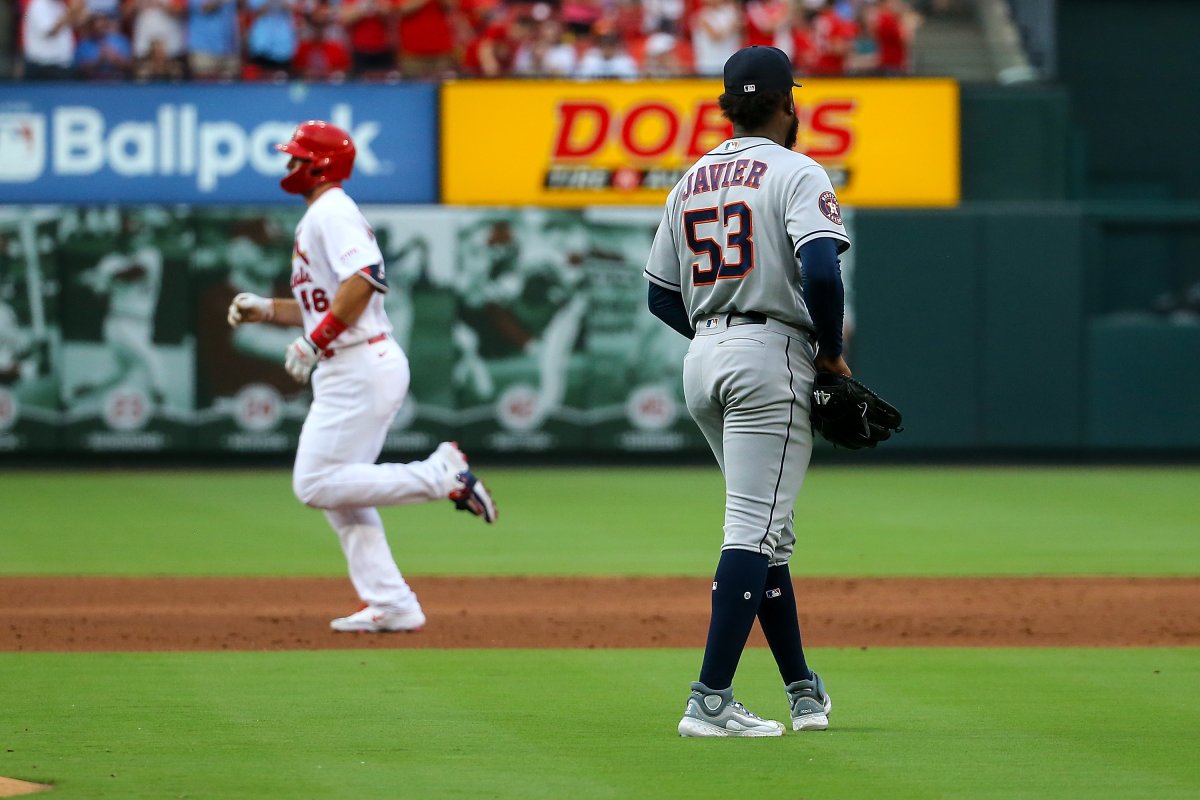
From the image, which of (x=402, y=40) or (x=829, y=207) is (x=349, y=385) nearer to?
(x=829, y=207)

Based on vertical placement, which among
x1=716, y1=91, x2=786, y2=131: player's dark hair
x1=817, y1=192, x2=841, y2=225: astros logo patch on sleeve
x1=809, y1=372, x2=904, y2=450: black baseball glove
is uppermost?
x1=716, y1=91, x2=786, y2=131: player's dark hair

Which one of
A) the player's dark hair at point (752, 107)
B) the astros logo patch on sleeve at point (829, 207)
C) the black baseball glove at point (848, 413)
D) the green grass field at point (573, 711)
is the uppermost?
the player's dark hair at point (752, 107)

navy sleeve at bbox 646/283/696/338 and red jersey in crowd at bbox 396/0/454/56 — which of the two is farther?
red jersey in crowd at bbox 396/0/454/56

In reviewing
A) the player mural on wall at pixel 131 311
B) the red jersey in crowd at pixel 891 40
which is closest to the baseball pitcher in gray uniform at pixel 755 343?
the player mural on wall at pixel 131 311

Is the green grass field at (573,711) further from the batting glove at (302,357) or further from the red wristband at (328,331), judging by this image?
the red wristband at (328,331)

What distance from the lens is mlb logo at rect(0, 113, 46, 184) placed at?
18.5 metres

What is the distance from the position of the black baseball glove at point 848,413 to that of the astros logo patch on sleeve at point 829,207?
0.45m

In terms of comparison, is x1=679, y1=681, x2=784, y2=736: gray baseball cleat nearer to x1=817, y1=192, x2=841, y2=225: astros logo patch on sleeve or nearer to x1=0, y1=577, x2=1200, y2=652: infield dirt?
x1=817, y1=192, x2=841, y2=225: astros logo patch on sleeve

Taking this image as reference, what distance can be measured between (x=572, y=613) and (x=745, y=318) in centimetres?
343

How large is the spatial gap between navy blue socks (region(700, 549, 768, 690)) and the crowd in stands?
13.8 meters

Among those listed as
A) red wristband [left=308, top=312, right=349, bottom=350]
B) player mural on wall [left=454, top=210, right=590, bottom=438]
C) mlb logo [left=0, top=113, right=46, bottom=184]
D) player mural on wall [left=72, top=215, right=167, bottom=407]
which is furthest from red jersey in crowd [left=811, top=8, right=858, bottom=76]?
Answer: red wristband [left=308, top=312, right=349, bottom=350]

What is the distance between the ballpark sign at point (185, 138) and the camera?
61.0 feet

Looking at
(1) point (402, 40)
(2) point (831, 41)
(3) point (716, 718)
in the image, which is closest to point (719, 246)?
(3) point (716, 718)

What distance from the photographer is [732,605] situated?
5359mm
